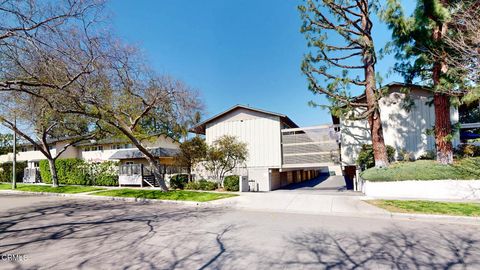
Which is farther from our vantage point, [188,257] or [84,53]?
[84,53]

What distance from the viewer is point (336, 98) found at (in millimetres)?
15477

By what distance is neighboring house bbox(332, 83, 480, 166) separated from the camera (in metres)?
16.9

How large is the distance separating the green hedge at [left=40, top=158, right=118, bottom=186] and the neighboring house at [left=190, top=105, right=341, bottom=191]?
8.85 metres

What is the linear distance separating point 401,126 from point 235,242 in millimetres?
16222

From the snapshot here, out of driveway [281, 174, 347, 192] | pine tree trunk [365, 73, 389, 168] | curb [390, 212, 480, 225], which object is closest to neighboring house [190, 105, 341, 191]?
driveway [281, 174, 347, 192]

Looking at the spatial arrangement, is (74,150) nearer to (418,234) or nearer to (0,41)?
(0,41)

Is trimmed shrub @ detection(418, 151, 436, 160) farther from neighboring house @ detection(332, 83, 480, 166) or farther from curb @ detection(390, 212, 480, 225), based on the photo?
curb @ detection(390, 212, 480, 225)

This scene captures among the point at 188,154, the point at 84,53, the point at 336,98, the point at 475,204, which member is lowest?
the point at 475,204

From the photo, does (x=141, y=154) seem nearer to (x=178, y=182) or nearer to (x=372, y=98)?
(x=178, y=182)

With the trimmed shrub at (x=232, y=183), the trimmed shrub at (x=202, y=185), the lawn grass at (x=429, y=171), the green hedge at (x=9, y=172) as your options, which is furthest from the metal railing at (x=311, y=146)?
the green hedge at (x=9, y=172)

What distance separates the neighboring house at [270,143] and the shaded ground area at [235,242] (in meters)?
10.2

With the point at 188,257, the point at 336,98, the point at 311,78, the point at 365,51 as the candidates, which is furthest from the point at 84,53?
the point at 365,51

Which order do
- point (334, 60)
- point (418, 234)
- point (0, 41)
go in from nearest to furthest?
point (418, 234) < point (0, 41) < point (334, 60)

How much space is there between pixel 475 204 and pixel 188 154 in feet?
50.8
